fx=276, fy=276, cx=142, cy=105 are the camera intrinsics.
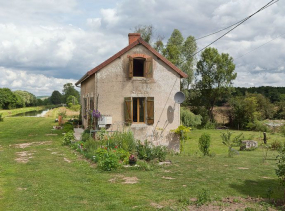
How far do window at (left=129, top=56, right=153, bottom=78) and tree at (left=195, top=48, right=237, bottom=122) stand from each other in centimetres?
2295

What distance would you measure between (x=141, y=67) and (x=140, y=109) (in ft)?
8.79

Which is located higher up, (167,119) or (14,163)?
(167,119)

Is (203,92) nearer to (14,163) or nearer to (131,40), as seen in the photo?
(131,40)

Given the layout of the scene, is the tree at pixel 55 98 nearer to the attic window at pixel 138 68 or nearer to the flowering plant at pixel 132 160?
the attic window at pixel 138 68

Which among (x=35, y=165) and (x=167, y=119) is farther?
(x=167, y=119)

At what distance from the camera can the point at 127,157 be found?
10484mm

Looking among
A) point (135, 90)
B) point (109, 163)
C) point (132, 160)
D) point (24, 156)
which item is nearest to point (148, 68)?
point (135, 90)

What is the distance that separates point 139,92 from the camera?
15.2m

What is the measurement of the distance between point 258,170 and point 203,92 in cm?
2975

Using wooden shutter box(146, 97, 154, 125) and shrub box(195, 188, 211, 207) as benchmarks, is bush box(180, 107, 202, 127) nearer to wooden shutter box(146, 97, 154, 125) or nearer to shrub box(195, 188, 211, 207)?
wooden shutter box(146, 97, 154, 125)

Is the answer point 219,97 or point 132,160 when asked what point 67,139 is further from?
point 219,97

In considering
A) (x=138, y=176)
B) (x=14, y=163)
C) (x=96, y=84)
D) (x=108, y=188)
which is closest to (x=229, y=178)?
(x=138, y=176)

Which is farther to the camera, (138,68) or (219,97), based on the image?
(219,97)

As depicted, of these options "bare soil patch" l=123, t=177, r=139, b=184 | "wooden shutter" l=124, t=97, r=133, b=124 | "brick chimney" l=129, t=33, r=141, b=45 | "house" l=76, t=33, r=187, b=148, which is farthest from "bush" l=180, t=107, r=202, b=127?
"bare soil patch" l=123, t=177, r=139, b=184
